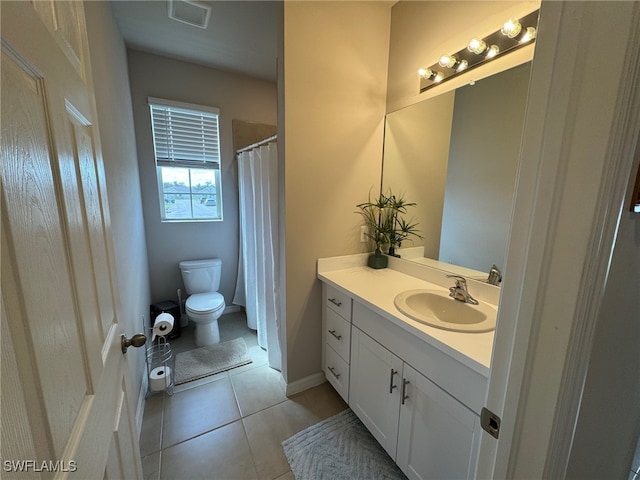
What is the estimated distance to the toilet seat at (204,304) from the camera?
2.22 metres

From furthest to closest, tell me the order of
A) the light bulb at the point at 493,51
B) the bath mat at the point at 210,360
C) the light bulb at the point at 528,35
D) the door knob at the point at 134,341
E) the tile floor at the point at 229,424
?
the bath mat at the point at 210,360
the tile floor at the point at 229,424
the light bulb at the point at 493,51
the light bulb at the point at 528,35
the door knob at the point at 134,341

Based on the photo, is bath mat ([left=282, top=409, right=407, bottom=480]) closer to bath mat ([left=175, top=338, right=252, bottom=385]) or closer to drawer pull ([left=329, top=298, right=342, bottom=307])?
drawer pull ([left=329, top=298, right=342, bottom=307])

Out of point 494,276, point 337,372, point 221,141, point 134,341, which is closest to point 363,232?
point 494,276

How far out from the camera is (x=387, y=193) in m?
1.88

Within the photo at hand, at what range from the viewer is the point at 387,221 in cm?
186

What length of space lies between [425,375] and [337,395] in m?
0.99

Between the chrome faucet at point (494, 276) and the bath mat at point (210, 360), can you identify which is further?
the bath mat at point (210, 360)

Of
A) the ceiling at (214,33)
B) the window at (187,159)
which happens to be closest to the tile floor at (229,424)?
the window at (187,159)

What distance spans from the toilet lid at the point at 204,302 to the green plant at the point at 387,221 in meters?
1.48

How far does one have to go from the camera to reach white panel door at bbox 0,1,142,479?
1.04 ft

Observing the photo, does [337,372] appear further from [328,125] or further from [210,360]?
[328,125]

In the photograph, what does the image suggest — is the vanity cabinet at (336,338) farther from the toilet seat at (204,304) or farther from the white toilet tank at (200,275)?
the white toilet tank at (200,275)

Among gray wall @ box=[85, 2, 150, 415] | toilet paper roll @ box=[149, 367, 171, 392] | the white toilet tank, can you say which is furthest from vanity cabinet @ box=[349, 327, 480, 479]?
the white toilet tank

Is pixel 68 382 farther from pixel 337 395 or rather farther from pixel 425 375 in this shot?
pixel 337 395
